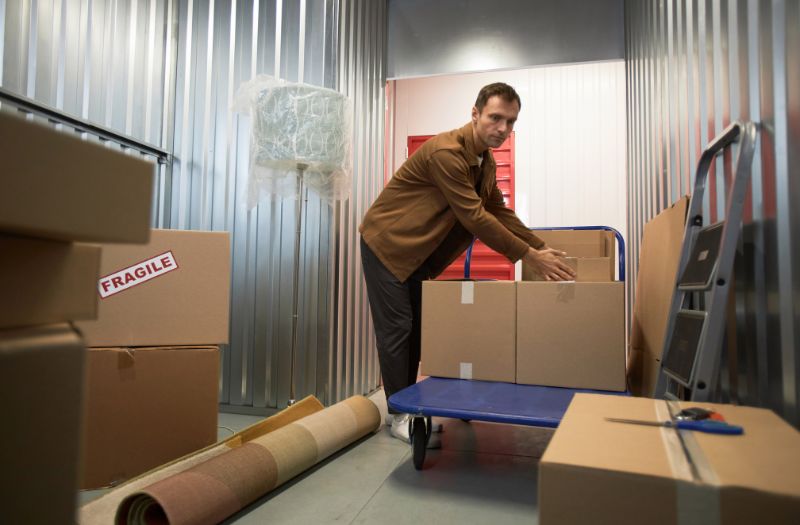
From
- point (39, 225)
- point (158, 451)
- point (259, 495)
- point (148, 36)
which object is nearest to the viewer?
A: point (39, 225)

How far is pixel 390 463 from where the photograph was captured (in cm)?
192

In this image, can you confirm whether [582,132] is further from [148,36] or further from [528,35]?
[148,36]

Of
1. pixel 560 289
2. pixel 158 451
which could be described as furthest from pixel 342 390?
pixel 560 289

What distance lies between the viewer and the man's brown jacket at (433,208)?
2164 millimetres

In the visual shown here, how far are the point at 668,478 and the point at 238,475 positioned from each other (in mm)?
1139

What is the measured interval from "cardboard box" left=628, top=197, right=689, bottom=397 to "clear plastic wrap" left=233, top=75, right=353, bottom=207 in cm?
142

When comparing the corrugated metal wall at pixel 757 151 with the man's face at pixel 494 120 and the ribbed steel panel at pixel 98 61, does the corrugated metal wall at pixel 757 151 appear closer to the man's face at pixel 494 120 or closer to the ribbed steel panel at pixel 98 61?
the man's face at pixel 494 120

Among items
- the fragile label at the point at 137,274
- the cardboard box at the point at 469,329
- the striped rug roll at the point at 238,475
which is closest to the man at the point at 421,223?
the cardboard box at the point at 469,329

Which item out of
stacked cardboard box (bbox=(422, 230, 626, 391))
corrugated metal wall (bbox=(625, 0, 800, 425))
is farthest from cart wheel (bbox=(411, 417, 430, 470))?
corrugated metal wall (bbox=(625, 0, 800, 425))

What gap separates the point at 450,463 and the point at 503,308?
0.63 metres

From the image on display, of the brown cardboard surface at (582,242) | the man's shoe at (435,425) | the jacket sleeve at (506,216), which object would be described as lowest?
the man's shoe at (435,425)

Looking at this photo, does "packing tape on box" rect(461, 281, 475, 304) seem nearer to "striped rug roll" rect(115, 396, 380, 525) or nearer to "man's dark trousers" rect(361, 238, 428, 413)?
"man's dark trousers" rect(361, 238, 428, 413)

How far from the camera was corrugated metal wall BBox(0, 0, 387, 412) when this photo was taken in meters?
2.71

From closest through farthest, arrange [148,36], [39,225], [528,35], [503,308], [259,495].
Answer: [39,225] → [259,495] → [503,308] → [148,36] → [528,35]
